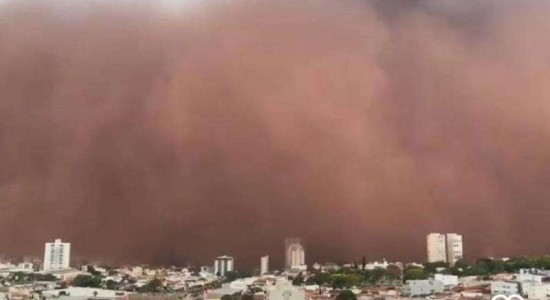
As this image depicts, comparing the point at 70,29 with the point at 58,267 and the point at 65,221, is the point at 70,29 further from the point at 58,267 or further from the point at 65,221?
the point at 58,267

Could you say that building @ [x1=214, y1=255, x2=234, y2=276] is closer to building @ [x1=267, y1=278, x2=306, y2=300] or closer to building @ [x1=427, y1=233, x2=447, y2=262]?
building @ [x1=267, y1=278, x2=306, y2=300]

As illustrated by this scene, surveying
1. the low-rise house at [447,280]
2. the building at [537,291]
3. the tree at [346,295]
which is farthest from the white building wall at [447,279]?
the tree at [346,295]

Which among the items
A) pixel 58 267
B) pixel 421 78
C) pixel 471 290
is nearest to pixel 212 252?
pixel 58 267

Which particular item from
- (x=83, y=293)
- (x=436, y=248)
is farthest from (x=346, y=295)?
(x=83, y=293)

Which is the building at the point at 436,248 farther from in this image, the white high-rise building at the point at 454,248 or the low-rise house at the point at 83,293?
the low-rise house at the point at 83,293

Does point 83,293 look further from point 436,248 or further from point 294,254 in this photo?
point 436,248
